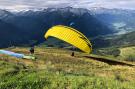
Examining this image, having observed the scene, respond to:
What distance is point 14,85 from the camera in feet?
74.4

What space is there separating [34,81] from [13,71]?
3.98 m

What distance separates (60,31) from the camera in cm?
5569

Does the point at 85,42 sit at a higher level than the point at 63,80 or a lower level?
higher

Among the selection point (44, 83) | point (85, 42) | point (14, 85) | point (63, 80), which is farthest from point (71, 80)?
point (85, 42)

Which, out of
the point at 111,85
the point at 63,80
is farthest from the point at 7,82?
the point at 111,85

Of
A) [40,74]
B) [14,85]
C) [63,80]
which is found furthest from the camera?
[40,74]

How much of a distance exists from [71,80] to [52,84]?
1770 millimetres

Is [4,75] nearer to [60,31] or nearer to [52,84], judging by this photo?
[52,84]

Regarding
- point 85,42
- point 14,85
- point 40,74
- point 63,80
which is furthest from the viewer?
point 85,42

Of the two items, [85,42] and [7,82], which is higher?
[85,42]

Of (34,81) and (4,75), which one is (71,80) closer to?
(34,81)

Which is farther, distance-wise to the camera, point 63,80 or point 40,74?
point 40,74

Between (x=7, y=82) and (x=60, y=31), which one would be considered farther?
(x=60, y=31)

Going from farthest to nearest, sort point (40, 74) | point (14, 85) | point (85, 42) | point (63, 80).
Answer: point (85, 42)
point (40, 74)
point (63, 80)
point (14, 85)
